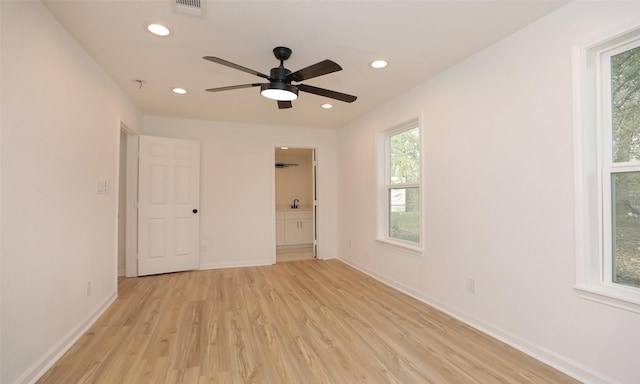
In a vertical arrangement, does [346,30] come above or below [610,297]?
above

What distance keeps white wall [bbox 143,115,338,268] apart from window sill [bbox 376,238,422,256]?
6.78 ft

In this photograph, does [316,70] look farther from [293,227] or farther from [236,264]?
[293,227]

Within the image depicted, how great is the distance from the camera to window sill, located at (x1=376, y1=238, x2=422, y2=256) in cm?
340

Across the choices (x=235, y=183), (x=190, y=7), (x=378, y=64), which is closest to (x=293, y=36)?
(x=190, y=7)

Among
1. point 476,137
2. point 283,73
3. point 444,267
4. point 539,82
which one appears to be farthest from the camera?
point 444,267

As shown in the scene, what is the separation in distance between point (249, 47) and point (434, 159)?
212 centimetres

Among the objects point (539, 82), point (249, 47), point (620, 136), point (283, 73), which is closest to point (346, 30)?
point (283, 73)

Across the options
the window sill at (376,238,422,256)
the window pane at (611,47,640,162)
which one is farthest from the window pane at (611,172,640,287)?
the window sill at (376,238,422,256)

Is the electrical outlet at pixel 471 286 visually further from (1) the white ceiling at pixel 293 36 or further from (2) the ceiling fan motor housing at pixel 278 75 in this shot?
(2) the ceiling fan motor housing at pixel 278 75

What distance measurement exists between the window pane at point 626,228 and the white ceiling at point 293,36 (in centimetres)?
124

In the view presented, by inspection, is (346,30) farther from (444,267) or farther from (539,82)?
(444,267)

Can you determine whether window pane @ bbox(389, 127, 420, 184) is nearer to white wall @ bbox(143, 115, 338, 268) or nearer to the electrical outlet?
the electrical outlet

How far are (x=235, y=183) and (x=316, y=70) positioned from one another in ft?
10.6

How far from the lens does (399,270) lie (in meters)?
3.71
